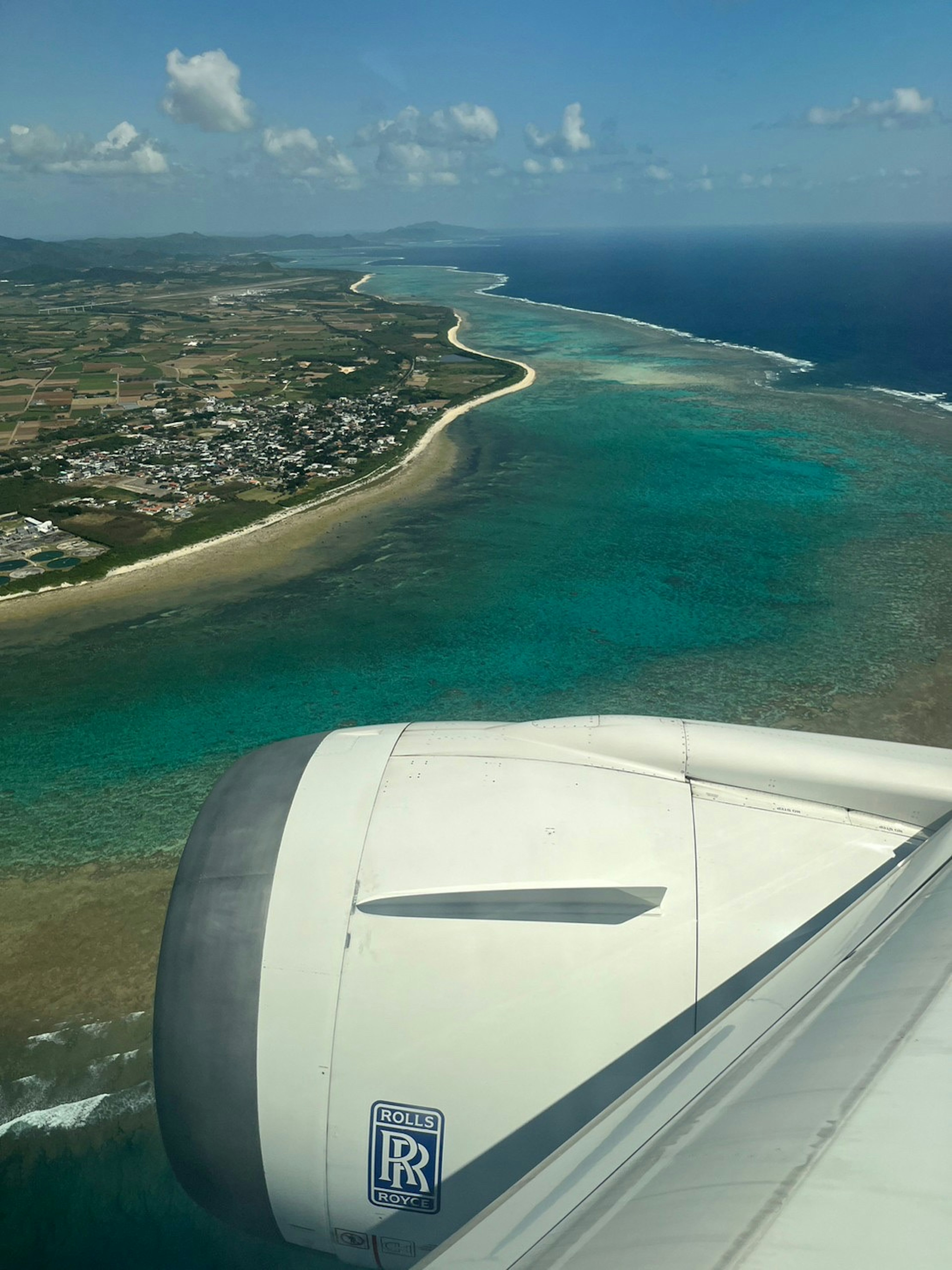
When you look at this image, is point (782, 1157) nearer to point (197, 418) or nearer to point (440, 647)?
point (440, 647)

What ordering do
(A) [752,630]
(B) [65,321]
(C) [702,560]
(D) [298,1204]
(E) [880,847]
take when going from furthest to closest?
(B) [65,321]
(C) [702,560]
(A) [752,630]
(E) [880,847]
(D) [298,1204]

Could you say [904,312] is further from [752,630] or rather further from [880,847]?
[880,847]

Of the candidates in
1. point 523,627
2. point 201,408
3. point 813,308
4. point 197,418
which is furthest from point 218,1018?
point 813,308

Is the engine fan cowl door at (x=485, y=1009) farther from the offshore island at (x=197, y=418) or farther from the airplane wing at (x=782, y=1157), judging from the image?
the offshore island at (x=197, y=418)

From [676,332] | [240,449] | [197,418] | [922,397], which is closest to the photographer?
[240,449]

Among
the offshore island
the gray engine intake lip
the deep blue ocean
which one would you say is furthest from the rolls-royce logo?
the deep blue ocean

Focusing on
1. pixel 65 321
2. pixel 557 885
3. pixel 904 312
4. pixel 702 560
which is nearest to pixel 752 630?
pixel 702 560
